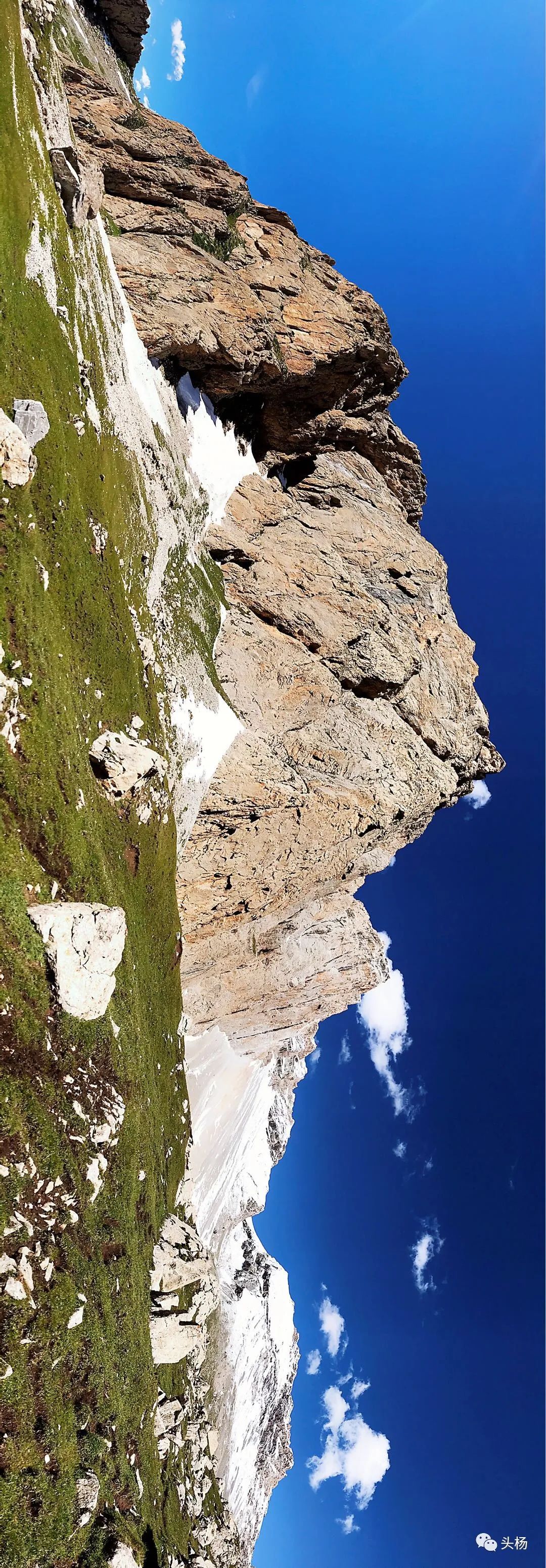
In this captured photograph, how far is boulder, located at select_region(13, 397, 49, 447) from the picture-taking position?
578 inches

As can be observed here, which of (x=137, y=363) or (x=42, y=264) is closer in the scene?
(x=42, y=264)

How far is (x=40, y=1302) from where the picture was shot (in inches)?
481

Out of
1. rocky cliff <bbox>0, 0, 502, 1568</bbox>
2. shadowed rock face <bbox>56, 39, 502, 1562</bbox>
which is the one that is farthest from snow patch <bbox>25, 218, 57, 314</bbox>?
shadowed rock face <bbox>56, 39, 502, 1562</bbox>

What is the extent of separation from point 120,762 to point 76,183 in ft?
57.7

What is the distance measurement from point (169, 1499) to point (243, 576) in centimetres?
3823

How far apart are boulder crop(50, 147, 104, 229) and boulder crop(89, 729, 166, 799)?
16.2 metres

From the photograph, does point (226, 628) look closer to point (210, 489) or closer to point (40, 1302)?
point (210, 489)

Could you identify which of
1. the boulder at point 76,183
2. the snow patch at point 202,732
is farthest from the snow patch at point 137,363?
the snow patch at point 202,732

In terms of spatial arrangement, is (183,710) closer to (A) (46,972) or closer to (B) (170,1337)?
(A) (46,972)

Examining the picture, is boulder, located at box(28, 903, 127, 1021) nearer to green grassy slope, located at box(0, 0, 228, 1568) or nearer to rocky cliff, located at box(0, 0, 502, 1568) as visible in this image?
rocky cliff, located at box(0, 0, 502, 1568)

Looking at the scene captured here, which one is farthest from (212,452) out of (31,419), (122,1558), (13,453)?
(122,1558)

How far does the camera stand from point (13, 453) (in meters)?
13.7

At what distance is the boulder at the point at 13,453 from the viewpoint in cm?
1345

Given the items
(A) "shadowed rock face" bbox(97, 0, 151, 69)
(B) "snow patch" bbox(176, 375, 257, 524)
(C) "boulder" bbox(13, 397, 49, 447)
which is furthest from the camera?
(A) "shadowed rock face" bbox(97, 0, 151, 69)
